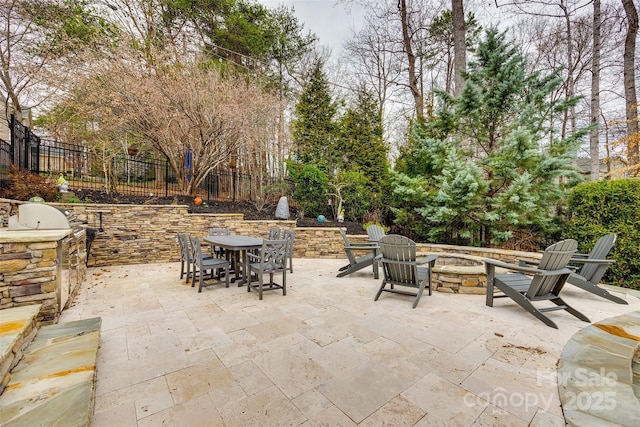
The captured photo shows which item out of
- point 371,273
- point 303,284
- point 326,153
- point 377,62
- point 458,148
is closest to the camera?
point 303,284

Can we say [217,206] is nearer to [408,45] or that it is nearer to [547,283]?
[547,283]

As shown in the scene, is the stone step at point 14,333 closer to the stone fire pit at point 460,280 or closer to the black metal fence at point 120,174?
the stone fire pit at point 460,280

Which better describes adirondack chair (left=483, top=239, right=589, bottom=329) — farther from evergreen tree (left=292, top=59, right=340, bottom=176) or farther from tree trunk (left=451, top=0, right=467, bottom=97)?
evergreen tree (left=292, top=59, right=340, bottom=176)

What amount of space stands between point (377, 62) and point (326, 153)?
246 inches

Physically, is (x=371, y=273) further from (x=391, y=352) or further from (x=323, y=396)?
(x=323, y=396)

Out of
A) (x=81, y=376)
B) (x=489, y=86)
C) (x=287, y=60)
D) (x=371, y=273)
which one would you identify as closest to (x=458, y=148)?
(x=489, y=86)

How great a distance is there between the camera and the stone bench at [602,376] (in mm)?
1562

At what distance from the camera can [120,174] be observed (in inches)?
321

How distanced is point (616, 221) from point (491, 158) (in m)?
2.39

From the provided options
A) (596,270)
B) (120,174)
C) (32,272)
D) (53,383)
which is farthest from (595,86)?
(120,174)

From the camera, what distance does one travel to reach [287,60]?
1184 centimetres

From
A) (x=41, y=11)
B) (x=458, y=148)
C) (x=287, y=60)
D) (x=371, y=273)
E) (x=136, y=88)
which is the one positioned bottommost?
(x=371, y=273)

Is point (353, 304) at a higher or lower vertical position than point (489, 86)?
lower

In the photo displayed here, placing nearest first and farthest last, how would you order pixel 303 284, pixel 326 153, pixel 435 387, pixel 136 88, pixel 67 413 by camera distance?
pixel 67 413
pixel 435 387
pixel 303 284
pixel 136 88
pixel 326 153
